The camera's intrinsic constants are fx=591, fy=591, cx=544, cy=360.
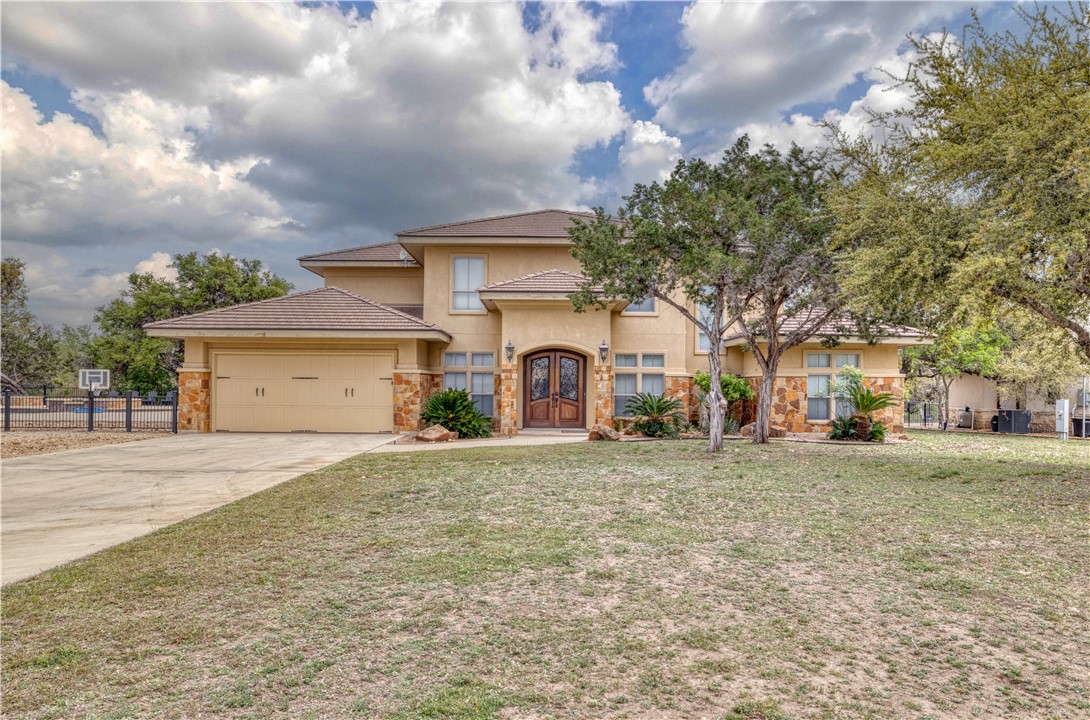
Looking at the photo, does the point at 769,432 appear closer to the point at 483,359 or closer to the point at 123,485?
the point at 483,359

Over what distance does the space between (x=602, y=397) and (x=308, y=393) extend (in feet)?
29.9

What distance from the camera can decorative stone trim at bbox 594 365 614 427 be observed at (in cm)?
1797

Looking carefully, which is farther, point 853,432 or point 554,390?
point 554,390

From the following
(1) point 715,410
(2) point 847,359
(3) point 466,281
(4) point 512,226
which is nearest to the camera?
(1) point 715,410

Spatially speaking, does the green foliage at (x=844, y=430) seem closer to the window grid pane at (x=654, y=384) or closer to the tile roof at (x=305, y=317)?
the window grid pane at (x=654, y=384)

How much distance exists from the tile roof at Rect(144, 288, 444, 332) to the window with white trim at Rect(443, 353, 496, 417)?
143 centimetres

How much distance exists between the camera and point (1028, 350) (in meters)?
21.0

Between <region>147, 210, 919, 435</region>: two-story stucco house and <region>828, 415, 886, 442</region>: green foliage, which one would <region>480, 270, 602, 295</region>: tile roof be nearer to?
<region>147, 210, 919, 435</region>: two-story stucco house

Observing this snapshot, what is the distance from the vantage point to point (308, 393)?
Result: 60.2 ft

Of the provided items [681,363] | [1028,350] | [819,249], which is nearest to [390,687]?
[819,249]

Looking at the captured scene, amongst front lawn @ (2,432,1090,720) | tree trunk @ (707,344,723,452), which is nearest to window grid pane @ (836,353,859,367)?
tree trunk @ (707,344,723,452)

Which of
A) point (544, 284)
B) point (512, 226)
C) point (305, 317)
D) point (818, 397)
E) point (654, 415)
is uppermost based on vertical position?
point (512, 226)

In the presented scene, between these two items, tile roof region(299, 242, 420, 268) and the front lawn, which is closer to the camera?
the front lawn

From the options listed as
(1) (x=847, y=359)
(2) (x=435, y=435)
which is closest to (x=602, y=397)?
(2) (x=435, y=435)
